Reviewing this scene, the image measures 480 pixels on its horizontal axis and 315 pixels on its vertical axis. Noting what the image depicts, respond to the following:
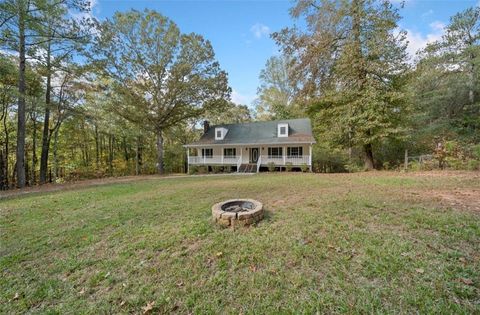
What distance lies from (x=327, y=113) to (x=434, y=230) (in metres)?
11.3

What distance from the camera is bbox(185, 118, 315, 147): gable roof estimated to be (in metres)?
15.8

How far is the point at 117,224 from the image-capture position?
14.3 feet

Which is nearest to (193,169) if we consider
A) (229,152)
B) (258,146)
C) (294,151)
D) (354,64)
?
(229,152)

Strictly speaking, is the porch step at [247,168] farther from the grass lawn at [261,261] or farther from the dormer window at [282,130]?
the grass lawn at [261,261]

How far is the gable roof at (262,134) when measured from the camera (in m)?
15.8

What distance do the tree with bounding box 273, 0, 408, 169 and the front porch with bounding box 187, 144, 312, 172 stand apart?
3254 mm

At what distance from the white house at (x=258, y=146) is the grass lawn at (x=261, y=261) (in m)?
10.9

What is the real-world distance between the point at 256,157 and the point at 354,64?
9652 mm

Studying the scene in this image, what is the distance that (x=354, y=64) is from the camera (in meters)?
11.4

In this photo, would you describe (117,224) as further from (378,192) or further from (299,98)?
(299,98)

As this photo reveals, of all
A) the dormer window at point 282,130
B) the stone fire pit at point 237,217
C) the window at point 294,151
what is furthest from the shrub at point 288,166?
the stone fire pit at point 237,217

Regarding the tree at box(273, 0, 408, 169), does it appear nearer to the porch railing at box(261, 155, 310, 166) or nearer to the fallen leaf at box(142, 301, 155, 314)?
the porch railing at box(261, 155, 310, 166)

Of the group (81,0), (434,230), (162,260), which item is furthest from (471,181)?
(81,0)

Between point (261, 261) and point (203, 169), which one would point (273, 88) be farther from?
point (261, 261)
